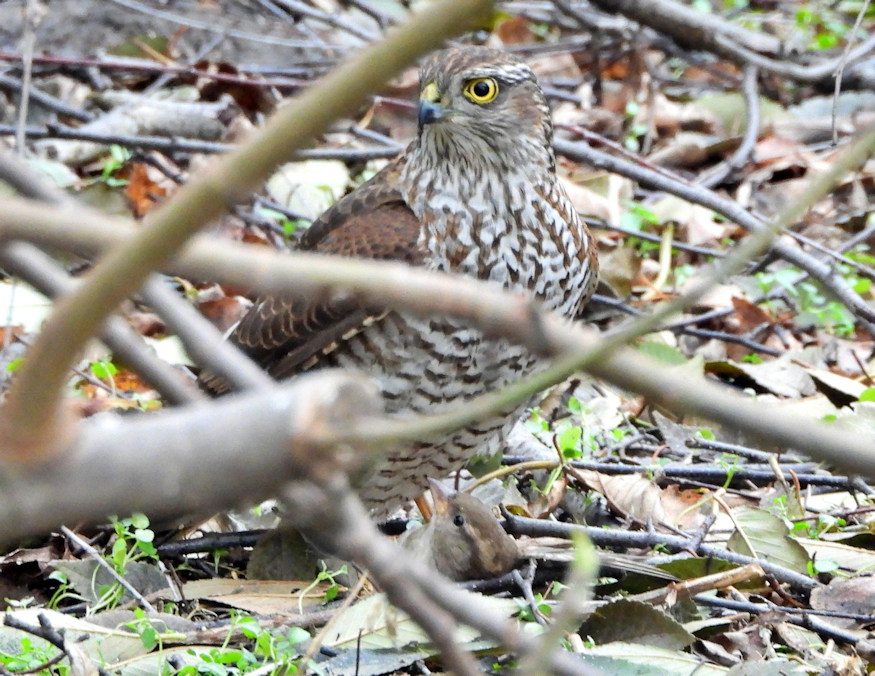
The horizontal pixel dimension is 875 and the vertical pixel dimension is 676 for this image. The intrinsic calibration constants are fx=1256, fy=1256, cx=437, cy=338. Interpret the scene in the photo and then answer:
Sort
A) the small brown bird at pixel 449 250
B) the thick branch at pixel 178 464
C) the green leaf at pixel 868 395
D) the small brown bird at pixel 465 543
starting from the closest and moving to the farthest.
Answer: the thick branch at pixel 178 464 → the small brown bird at pixel 465 543 → the small brown bird at pixel 449 250 → the green leaf at pixel 868 395

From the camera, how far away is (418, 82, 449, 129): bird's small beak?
147 inches

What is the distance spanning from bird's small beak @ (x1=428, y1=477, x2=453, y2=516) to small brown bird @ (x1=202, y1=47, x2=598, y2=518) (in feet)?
0.13

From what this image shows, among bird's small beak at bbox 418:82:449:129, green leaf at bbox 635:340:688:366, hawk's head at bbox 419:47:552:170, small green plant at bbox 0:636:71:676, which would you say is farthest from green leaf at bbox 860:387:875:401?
small green plant at bbox 0:636:71:676

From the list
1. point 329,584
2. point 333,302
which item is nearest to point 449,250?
point 333,302

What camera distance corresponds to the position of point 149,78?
23.1 ft

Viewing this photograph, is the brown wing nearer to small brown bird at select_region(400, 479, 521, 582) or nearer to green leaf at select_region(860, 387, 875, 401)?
small brown bird at select_region(400, 479, 521, 582)

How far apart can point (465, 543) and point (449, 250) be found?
33.2 inches

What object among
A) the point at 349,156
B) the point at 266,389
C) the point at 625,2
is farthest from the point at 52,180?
the point at 266,389

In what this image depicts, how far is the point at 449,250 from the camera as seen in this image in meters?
3.60

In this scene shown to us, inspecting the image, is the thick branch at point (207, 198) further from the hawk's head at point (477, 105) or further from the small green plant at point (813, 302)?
the small green plant at point (813, 302)

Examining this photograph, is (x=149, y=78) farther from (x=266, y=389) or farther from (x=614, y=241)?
(x=266, y=389)

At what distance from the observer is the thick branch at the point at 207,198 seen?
1000 millimetres

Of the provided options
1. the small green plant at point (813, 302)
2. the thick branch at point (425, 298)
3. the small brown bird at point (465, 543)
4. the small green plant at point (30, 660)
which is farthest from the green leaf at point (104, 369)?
the thick branch at point (425, 298)

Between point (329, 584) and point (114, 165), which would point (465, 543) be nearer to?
point (329, 584)
